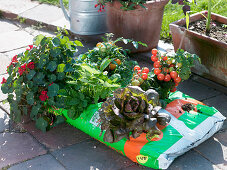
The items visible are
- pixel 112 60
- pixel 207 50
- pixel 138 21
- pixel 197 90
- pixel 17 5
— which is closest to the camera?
pixel 112 60

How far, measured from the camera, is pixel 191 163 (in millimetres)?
2111

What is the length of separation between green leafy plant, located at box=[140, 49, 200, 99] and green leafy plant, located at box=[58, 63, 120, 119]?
30 cm

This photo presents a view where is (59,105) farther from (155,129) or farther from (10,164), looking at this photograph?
(155,129)

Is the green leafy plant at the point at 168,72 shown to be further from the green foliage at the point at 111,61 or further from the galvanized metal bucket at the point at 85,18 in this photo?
the galvanized metal bucket at the point at 85,18

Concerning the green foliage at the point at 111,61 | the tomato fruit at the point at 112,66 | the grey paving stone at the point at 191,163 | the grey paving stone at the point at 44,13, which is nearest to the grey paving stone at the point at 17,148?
the green foliage at the point at 111,61

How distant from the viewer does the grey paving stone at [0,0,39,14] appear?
4.76m

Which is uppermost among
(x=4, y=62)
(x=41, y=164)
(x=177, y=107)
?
(x=177, y=107)

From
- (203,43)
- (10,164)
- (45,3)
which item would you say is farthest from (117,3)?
(45,3)

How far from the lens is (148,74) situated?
237 cm

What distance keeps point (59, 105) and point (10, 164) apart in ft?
1.70

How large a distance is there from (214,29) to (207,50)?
13.5 inches

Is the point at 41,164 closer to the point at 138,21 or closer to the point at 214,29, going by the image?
the point at 138,21

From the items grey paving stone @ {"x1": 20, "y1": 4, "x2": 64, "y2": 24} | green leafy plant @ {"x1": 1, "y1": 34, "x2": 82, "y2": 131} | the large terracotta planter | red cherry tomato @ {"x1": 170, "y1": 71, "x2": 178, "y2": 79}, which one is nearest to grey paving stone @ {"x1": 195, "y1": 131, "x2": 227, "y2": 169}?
red cherry tomato @ {"x1": 170, "y1": 71, "x2": 178, "y2": 79}

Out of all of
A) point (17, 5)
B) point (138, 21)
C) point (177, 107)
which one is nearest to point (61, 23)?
point (17, 5)
